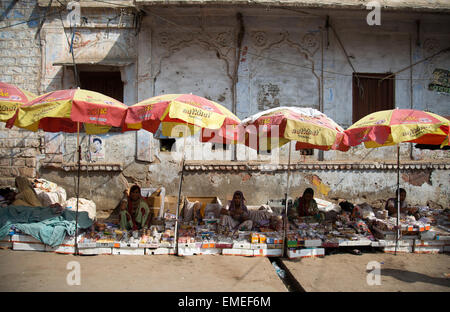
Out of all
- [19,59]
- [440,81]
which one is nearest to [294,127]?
[440,81]

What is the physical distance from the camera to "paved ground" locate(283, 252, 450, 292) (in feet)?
14.1

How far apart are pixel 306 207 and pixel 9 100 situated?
6.21 metres

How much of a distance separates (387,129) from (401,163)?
478 centimetres

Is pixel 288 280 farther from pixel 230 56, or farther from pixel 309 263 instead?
pixel 230 56

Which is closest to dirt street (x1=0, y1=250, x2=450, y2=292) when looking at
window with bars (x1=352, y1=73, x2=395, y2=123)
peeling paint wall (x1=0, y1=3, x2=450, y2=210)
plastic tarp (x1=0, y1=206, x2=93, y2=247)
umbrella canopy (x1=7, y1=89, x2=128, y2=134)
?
plastic tarp (x1=0, y1=206, x2=93, y2=247)

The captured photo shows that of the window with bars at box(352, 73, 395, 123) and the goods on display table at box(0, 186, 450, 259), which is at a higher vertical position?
the window with bars at box(352, 73, 395, 123)

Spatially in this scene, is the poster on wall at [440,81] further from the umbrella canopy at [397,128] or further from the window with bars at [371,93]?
the umbrella canopy at [397,128]

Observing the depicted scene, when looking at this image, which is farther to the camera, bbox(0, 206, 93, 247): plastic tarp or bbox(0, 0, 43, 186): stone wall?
bbox(0, 0, 43, 186): stone wall

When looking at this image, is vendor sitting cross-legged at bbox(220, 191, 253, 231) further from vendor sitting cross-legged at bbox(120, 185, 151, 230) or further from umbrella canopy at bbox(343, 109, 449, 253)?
umbrella canopy at bbox(343, 109, 449, 253)

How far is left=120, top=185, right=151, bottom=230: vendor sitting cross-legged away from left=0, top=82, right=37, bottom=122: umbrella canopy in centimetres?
252

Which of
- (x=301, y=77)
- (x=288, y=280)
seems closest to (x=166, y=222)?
(x=288, y=280)

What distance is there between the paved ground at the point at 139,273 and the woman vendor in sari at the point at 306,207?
1.84m

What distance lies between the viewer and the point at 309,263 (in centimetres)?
511

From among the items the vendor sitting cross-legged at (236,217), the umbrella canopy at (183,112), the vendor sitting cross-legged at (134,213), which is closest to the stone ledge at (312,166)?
the vendor sitting cross-legged at (236,217)
